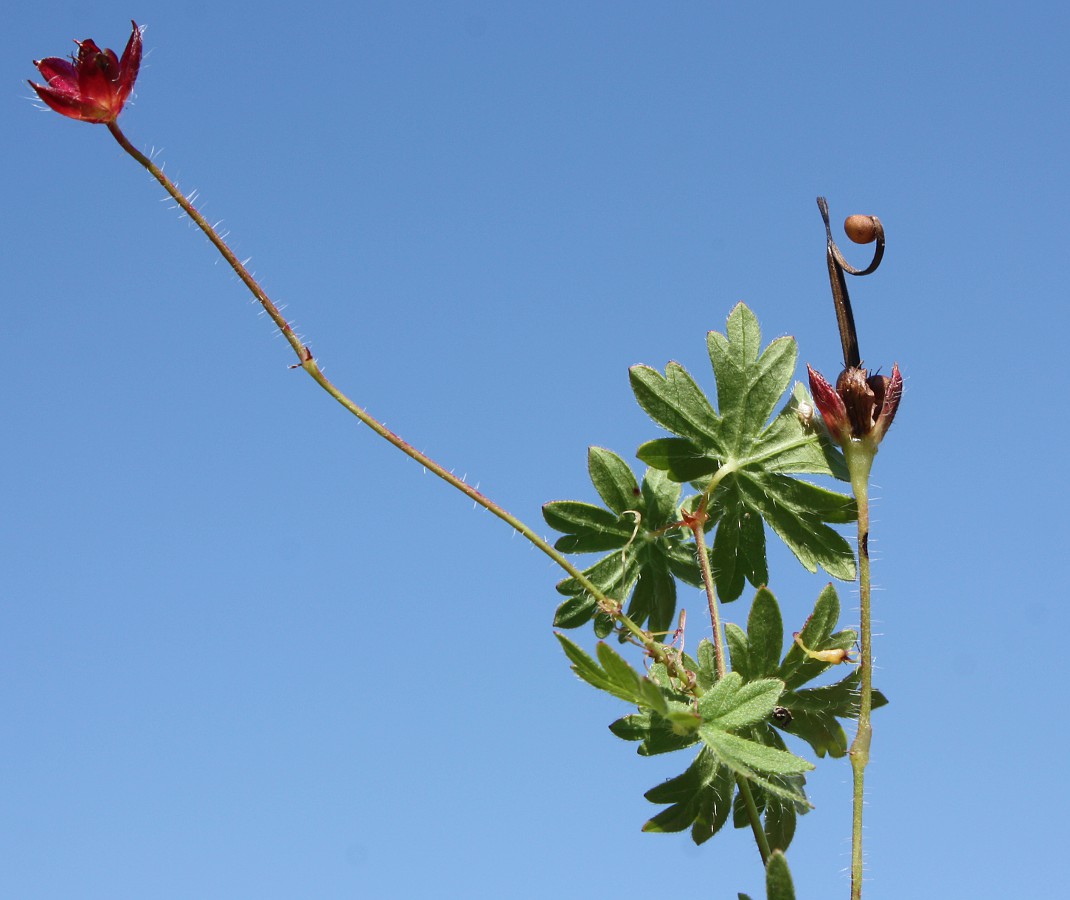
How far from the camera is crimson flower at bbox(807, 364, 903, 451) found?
1.92 metres

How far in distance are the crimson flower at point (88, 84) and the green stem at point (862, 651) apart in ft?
4.35

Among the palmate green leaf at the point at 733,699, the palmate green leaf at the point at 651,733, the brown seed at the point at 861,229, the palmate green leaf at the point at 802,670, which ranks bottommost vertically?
the palmate green leaf at the point at 651,733

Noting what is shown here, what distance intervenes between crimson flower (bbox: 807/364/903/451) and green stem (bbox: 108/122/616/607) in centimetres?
50

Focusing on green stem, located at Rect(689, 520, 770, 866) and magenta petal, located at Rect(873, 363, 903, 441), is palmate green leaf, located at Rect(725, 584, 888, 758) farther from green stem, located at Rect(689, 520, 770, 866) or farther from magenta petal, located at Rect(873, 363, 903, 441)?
magenta petal, located at Rect(873, 363, 903, 441)

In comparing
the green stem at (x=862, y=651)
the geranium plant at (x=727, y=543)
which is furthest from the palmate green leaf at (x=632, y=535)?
the green stem at (x=862, y=651)

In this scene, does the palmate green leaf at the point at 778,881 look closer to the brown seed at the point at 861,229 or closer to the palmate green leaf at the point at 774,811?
the palmate green leaf at the point at 774,811

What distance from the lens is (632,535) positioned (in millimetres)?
2291

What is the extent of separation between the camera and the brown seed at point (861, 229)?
1914mm

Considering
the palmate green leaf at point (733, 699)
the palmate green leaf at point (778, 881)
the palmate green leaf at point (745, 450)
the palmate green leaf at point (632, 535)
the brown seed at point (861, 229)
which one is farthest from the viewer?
the palmate green leaf at point (632, 535)

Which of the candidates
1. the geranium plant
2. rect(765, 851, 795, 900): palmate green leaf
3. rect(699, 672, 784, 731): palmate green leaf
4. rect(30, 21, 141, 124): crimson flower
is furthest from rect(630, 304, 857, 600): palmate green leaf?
rect(30, 21, 141, 124): crimson flower

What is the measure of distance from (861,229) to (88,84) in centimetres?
126

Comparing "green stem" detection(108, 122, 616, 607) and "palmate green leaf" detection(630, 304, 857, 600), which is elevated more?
"palmate green leaf" detection(630, 304, 857, 600)

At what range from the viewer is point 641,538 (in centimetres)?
232

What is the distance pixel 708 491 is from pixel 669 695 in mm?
450
